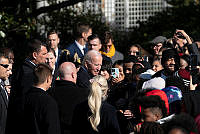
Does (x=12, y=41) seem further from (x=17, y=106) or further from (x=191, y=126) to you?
(x=191, y=126)

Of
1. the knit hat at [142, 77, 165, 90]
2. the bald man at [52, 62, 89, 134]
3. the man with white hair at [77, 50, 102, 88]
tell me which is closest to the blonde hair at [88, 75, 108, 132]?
the bald man at [52, 62, 89, 134]

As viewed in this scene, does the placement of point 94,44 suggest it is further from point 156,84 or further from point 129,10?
point 129,10

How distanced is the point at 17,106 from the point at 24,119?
0.22 meters

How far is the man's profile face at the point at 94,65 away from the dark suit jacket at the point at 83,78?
0.30 m

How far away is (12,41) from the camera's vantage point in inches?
532

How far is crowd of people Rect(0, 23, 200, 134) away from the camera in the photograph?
16.9 ft

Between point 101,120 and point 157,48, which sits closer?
point 101,120

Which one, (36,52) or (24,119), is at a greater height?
(36,52)

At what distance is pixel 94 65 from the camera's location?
8.12 meters

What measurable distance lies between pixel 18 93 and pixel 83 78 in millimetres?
1085

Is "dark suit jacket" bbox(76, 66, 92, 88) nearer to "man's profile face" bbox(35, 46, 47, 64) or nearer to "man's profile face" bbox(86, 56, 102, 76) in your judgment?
"man's profile face" bbox(86, 56, 102, 76)

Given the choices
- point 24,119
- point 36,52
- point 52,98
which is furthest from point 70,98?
point 36,52

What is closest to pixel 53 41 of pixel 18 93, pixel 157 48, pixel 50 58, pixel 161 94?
pixel 50 58

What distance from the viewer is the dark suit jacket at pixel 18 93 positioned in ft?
20.4
